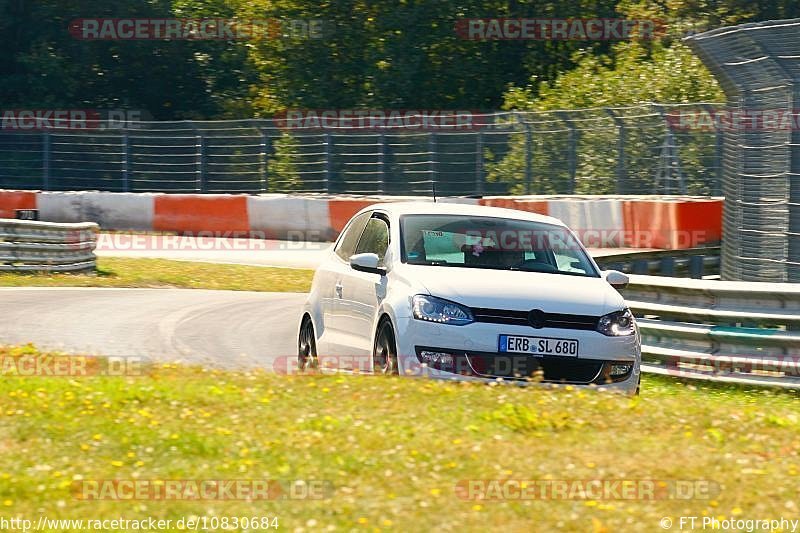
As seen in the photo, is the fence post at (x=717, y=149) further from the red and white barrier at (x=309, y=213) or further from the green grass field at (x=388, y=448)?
the green grass field at (x=388, y=448)

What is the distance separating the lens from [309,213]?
2914 cm

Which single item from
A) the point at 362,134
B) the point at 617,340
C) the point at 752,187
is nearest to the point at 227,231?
the point at 362,134

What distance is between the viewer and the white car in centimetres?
910

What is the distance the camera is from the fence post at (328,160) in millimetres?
30078

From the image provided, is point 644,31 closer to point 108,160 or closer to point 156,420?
point 108,160

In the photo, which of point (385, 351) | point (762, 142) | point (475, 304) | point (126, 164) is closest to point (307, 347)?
point (385, 351)

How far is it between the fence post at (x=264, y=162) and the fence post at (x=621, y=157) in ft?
32.4

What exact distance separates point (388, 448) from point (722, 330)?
527cm

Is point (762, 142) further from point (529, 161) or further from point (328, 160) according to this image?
point (328, 160)

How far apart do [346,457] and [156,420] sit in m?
1.34

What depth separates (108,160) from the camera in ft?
106

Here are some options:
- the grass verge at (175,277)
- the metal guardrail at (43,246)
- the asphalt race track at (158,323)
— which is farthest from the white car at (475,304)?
the metal guardrail at (43,246)

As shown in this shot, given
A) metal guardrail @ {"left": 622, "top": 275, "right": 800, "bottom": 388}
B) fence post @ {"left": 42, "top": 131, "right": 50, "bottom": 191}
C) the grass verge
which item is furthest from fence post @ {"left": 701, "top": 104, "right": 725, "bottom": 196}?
fence post @ {"left": 42, "top": 131, "right": 50, "bottom": 191}

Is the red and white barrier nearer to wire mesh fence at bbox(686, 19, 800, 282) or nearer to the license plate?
wire mesh fence at bbox(686, 19, 800, 282)
